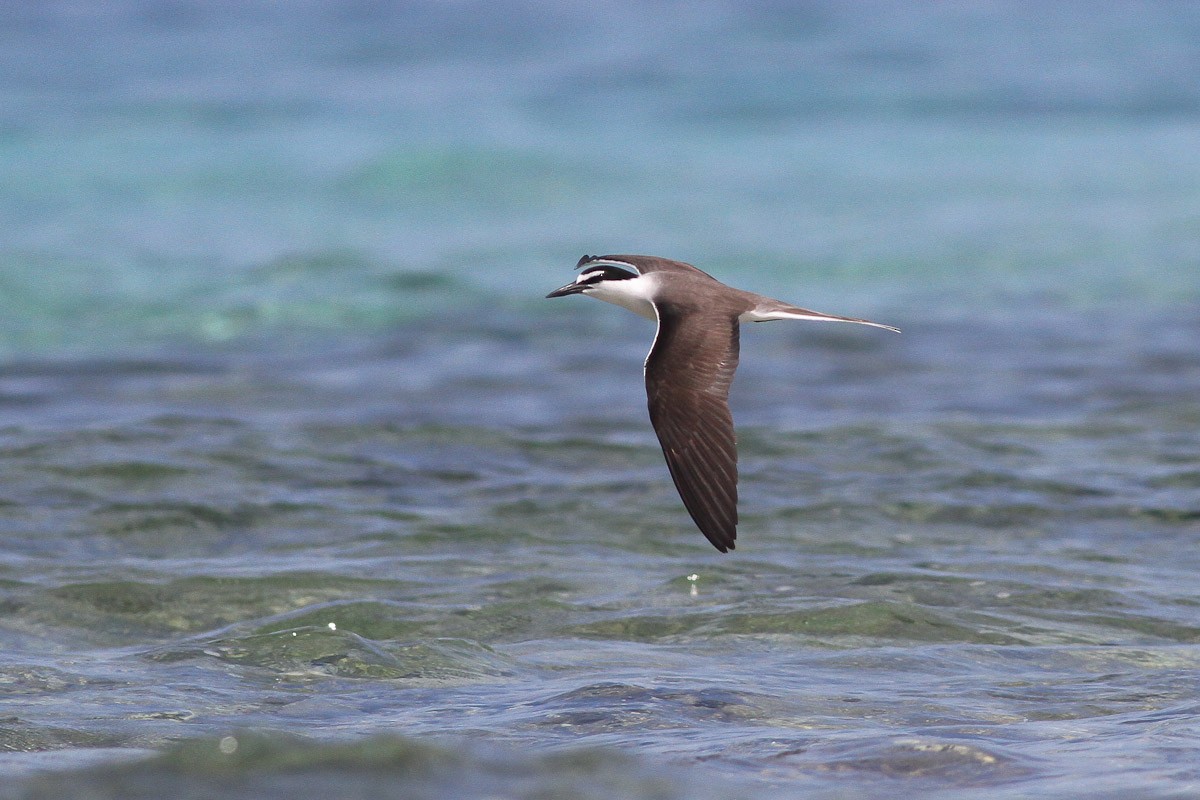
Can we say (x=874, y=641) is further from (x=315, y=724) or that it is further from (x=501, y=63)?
(x=501, y=63)

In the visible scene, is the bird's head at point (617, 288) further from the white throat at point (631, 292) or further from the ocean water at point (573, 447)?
the ocean water at point (573, 447)

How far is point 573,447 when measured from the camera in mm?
10836

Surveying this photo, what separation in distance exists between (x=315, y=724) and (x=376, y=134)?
61.4 ft

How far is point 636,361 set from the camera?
13.5m

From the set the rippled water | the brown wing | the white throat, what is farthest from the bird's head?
the rippled water

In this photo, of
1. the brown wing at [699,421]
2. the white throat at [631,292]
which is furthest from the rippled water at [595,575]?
the white throat at [631,292]

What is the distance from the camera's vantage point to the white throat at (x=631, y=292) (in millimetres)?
7523

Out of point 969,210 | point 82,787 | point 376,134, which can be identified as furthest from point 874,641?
point 376,134

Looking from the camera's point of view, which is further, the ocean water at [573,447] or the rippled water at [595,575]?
the ocean water at [573,447]

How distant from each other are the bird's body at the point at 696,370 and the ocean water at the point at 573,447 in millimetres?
804

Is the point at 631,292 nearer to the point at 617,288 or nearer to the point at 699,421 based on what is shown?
the point at 617,288

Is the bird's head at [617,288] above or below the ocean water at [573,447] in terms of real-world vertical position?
above

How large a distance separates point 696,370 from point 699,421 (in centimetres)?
28

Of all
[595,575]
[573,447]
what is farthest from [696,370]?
[573,447]
